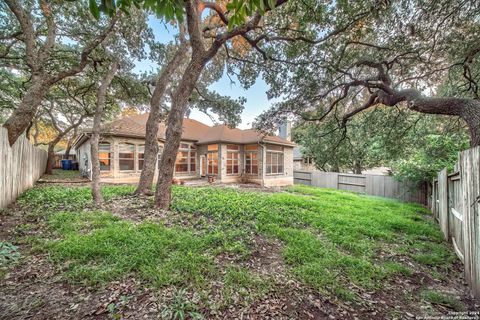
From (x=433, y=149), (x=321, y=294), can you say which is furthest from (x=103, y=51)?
(x=433, y=149)

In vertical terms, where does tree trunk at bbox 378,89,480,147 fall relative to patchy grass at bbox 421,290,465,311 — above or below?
above

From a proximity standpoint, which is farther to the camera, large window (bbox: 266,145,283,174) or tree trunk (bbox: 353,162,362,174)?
tree trunk (bbox: 353,162,362,174)

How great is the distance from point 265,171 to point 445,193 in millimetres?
10604

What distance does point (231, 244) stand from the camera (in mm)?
3705

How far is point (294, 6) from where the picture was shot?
539 cm

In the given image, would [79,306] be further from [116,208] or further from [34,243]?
[116,208]

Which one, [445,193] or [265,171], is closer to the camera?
[445,193]

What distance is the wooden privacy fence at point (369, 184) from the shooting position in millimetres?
10781

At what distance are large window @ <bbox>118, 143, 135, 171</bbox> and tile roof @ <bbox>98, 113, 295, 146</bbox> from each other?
87cm

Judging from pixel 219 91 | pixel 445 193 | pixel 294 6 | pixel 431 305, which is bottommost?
pixel 431 305

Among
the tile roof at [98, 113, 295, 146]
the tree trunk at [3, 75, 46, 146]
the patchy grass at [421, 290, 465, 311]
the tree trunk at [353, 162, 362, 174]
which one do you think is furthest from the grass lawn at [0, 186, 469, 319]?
the tree trunk at [353, 162, 362, 174]

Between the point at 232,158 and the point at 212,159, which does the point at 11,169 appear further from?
the point at 232,158

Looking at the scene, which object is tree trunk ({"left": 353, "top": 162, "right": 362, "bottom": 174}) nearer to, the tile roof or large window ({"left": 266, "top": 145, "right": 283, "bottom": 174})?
the tile roof

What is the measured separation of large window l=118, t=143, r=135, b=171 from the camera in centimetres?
1262
